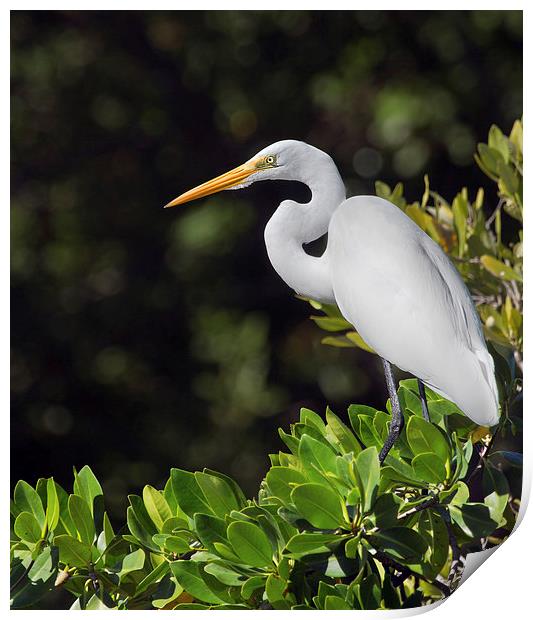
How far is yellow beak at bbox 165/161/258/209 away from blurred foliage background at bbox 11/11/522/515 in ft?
0.44

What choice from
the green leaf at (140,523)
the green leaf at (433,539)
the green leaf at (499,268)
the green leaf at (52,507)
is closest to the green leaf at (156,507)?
the green leaf at (140,523)

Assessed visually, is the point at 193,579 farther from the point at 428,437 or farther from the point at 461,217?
the point at 461,217

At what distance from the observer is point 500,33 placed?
1522mm

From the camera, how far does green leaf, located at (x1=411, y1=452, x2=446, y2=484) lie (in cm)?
116

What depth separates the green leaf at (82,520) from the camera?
48.7 inches

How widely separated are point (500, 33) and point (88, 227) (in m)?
0.86

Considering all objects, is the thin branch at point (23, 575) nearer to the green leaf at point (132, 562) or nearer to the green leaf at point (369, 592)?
the green leaf at point (132, 562)

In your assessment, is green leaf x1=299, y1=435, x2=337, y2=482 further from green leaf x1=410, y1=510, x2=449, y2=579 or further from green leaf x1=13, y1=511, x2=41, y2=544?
green leaf x1=13, y1=511, x2=41, y2=544

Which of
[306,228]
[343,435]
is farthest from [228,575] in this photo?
[306,228]

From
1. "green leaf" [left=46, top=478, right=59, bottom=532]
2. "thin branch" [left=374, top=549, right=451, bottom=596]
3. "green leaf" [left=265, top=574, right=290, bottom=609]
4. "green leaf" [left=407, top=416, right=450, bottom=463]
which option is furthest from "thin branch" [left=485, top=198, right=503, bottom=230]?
"green leaf" [left=46, top=478, right=59, bottom=532]

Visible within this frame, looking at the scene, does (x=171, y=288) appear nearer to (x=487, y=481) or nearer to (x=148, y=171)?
(x=148, y=171)

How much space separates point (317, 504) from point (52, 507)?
1.20 feet
